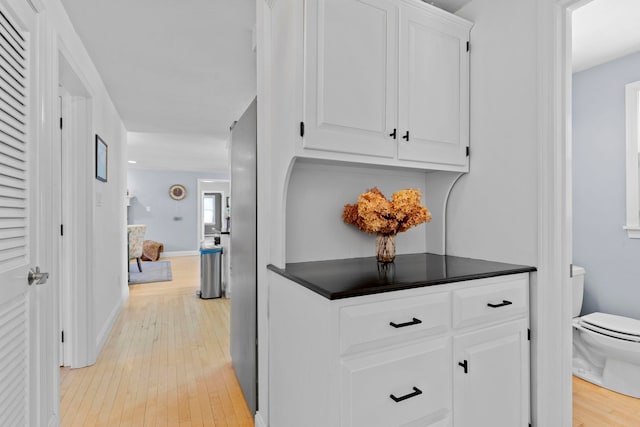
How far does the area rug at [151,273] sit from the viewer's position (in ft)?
18.7

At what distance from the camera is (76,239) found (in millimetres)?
2521

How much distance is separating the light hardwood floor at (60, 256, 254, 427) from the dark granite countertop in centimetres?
105

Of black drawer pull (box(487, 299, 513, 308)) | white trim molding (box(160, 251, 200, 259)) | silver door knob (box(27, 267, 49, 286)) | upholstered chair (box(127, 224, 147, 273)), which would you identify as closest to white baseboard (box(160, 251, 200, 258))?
white trim molding (box(160, 251, 200, 259))

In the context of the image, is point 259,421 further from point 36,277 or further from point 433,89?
point 433,89

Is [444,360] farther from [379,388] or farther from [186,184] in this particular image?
[186,184]

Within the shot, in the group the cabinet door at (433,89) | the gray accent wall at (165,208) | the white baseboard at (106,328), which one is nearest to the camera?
the cabinet door at (433,89)

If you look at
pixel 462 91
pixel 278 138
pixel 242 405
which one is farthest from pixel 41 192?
pixel 462 91

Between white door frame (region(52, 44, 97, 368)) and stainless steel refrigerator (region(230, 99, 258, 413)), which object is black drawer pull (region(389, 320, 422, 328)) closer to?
stainless steel refrigerator (region(230, 99, 258, 413))

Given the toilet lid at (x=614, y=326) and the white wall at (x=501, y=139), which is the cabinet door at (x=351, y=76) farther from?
the toilet lid at (x=614, y=326)

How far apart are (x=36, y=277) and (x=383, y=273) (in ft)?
4.75

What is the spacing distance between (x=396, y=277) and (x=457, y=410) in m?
0.58

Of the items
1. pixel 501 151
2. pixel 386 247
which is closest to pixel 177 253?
pixel 386 247

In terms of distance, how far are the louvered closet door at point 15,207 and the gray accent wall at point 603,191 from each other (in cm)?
357

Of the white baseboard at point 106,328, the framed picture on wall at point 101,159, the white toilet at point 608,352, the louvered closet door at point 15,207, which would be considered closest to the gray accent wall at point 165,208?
the white baseboard at point 106,328
